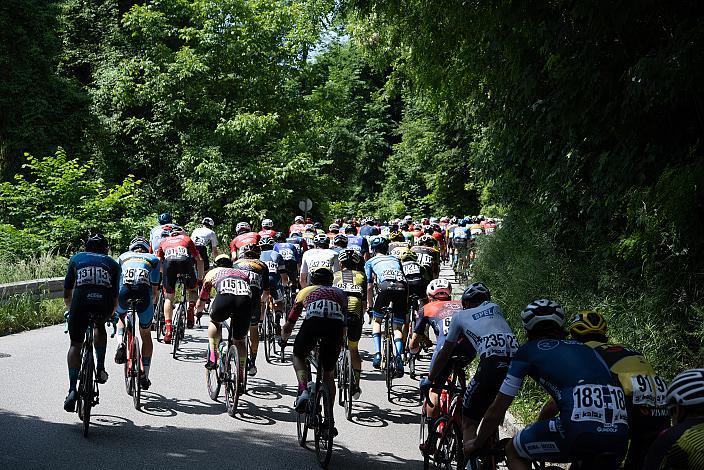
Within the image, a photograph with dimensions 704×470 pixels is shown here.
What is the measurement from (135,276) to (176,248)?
4096mm

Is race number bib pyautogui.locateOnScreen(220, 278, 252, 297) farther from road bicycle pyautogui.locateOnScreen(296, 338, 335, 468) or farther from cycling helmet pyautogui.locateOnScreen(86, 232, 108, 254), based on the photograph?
road bicycle pyautogui.locateOnScreen(296, 338, 335, 468)

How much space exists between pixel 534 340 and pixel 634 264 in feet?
15.8

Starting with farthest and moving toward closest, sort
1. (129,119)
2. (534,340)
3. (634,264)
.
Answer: (129,119)
(634,264)
(534,340)

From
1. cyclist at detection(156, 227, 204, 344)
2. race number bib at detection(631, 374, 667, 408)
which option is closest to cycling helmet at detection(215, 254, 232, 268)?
cyclist at detection(156, 227, 204, 344)

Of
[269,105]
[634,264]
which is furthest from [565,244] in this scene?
[269,105]

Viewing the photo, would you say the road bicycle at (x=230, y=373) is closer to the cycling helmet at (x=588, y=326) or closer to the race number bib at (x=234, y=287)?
the race number bib at (x=234, y=287)

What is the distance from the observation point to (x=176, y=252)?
1412 centimetres

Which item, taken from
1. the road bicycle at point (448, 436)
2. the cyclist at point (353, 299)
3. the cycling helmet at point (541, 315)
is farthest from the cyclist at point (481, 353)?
the cyclist at point (353, 299)

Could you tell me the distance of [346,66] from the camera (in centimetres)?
6544

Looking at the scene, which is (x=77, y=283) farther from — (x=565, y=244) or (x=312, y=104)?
(x=312, y=104)

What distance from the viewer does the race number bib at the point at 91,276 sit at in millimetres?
8695

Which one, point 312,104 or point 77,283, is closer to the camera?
point 77,283

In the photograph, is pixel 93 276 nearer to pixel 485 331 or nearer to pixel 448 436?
pixel 448 436

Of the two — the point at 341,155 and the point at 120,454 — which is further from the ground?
the point at 341,155
